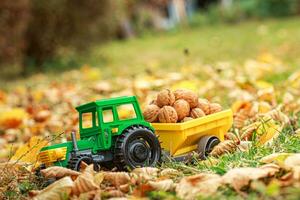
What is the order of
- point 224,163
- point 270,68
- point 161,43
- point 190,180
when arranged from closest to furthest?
point 190,180, point 224,163, point 270,68, point 161,43

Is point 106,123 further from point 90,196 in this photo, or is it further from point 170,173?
point 90,196

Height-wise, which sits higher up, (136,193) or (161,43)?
(161,43)

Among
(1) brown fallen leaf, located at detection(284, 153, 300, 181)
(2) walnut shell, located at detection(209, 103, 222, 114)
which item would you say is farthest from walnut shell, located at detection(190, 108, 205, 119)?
(1) brown fallen leaf, located at detection(284, 153, 300, 181)

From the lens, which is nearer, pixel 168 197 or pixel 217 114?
pixel 168 197

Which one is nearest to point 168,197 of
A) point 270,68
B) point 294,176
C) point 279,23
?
point 294,176

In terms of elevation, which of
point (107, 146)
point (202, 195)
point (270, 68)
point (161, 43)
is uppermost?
point (161, 43)

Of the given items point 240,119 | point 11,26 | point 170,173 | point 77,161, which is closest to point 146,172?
point 170,173

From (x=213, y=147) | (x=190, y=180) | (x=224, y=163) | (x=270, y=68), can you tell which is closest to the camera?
(x=190, y=180)

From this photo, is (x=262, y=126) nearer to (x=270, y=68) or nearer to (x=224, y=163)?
(x=224, y=163)
